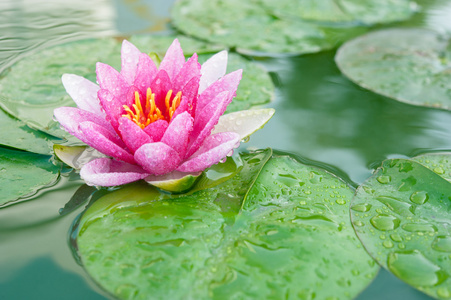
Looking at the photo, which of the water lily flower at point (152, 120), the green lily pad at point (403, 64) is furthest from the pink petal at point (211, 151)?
the green lily pad at point (403, 64)

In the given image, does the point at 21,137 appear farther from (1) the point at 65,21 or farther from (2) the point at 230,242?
(1) the point at 65,21

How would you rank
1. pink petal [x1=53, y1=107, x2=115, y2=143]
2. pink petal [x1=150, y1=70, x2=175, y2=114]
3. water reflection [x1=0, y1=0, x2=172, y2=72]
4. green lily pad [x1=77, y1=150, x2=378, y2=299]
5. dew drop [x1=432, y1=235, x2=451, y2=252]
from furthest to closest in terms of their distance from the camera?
water reflection [x1=0, y1=0, x2=172, y2=72], pink petal [x1=150, y1=70, x2=175, y2=114], pink petal [x1=53, y1=107, x2=115, y2=143], dew drop [x1=432, y1=235, x2=451, y2=252], green lily pad [x1=77, y1=150, x2=378, y2=299]

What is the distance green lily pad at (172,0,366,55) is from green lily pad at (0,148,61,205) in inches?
65.4

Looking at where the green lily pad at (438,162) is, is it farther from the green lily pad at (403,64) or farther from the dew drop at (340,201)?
the green lily pad at (403,64)

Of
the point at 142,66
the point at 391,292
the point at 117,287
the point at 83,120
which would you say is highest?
the point at 142,66

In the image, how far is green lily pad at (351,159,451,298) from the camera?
3.91 feet

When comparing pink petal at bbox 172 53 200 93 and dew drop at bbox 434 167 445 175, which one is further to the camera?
dew drop at bbox 434 167 445 175

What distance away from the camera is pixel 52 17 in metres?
3.15

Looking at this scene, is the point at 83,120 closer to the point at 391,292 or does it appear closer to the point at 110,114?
the point at 110,114

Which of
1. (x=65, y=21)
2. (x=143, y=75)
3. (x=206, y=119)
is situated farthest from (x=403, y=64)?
(x=65, y=21)

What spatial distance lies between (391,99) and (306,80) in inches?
21.0

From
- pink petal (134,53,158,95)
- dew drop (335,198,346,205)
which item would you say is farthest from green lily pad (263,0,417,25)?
dew drop (335,198,346,205)

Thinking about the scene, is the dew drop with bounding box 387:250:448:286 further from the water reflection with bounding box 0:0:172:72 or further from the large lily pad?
the water reflection with bounding box 0:0:172:72

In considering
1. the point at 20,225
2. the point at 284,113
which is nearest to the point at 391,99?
the point at 284,113
